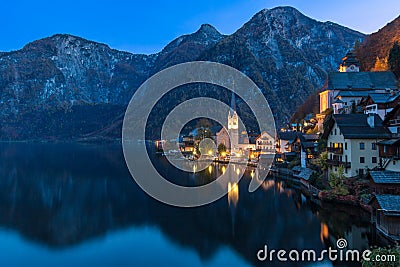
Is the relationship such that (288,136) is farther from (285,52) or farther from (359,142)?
(285,52)

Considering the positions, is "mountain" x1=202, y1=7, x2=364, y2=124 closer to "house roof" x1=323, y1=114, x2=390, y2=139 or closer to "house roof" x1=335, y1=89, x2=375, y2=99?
Result: "house roof" x1=335, y1=89, x2=375, y2=99

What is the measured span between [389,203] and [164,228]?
11912 millimetres

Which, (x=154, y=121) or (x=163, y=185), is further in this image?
(x=154, y=121)

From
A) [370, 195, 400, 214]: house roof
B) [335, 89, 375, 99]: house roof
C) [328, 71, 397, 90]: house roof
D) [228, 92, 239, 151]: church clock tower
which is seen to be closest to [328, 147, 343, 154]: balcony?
[370, 195, 400, 214]: house roof

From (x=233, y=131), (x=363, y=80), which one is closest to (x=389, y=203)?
(x=363, y=80)

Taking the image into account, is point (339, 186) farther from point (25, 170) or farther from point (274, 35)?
point (274, 35)

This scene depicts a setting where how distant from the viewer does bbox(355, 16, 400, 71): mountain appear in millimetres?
51969

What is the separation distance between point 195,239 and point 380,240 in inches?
340

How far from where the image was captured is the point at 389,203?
585 inches

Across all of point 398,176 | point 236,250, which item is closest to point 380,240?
point 398,176

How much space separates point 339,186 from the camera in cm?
2197

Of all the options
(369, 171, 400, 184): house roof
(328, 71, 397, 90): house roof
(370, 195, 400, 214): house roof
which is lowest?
(370, 195, 400, 214): house roof

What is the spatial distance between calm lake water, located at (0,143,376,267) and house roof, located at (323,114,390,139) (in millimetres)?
5395

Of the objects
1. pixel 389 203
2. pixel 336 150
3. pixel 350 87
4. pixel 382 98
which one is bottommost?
pixel 389 203
